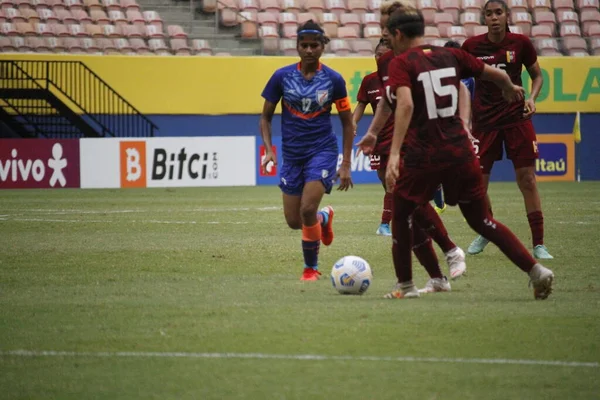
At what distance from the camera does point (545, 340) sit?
6.46 m

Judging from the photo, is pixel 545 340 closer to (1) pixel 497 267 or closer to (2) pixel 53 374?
(2) pixel 53 374

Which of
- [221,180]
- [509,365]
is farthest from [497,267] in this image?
[221,180]

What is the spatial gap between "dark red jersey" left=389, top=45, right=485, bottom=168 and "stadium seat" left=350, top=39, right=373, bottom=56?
24721 mm

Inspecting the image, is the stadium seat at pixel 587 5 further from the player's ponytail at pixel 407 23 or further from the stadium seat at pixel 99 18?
the player's ponytail at pixel 407 23

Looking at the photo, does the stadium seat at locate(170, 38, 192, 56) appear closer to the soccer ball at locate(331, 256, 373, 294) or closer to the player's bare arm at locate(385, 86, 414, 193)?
the soccer ball at locate(331, 256, 373, 294)

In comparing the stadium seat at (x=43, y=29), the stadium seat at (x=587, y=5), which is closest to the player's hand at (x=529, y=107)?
Result: the stadium seat at (x=43, y=29)

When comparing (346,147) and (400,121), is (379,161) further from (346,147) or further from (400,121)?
(400,121)

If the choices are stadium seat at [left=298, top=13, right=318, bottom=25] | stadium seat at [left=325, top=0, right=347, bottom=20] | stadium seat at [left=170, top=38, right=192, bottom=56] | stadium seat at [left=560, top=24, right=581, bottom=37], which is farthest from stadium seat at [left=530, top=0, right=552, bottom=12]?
stadium seat at [left=170, top=38, right=192, bottom=56]

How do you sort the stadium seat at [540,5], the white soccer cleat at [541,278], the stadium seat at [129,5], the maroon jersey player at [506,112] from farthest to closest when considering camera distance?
the stadium seat at [540,5] → the stadium seat at [129,5] → the maroon jersey player at [506,112] → the white soccer cleat at [541,278]

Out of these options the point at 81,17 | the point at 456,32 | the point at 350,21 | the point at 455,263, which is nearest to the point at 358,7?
the point at 350,21

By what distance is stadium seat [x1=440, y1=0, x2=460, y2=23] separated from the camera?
34031 millimetres

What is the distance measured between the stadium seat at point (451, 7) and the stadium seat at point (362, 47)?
3016 millimetres

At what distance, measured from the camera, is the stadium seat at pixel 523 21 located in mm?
33344

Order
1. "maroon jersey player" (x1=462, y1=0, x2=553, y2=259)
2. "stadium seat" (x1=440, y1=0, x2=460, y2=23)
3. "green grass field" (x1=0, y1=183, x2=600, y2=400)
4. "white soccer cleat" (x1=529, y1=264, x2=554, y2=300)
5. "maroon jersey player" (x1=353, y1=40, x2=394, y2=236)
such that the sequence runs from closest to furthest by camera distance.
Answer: "green grass field" (x1=0, y1=183, x2=600, y2=400), "white soccer cleat" (x1=529, y1=264, x2=554, y2=300), "maroon jersey player" (x1=462, y1=0, x2=553, y2=259), "maroon jersey player" (x1=353, y1=40, x2=394, y2=236), "stadium seat" (x1=440, y1=0, x2=460, y2=23)
